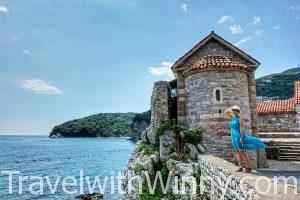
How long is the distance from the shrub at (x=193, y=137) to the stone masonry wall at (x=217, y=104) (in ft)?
0.98

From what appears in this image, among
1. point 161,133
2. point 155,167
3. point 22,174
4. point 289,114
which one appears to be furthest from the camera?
point 22,174

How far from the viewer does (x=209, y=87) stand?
1580 centimetres

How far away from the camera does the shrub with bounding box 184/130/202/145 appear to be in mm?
15812

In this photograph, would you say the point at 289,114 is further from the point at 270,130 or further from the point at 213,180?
the point at 213,180

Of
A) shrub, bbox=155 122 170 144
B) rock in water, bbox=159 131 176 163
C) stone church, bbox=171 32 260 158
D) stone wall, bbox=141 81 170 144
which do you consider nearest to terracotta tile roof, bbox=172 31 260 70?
stone church, bbox=171 32 260 158

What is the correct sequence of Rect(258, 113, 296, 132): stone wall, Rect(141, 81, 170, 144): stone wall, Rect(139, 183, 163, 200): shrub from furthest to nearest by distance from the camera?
Rect(258, 113, 296, 132): stone wall < Rect(141, 81, 170, 144): stone wall < Rect(139, 183, 163, 200): shrub

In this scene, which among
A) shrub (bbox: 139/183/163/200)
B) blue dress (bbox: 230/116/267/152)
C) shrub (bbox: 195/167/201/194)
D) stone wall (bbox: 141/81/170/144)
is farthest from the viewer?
stone wall (bbox: 141/81/170/144)

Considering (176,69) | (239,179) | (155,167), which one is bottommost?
(155,167)

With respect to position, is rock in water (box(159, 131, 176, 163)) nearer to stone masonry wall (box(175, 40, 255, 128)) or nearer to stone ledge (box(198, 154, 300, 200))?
stone masonry wall (box(175, 40, 255, 128))

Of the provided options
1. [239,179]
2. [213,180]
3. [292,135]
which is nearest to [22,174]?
A: [292,135]

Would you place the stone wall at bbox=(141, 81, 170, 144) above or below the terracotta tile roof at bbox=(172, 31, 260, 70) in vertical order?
below

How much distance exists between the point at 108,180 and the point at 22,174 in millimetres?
15248

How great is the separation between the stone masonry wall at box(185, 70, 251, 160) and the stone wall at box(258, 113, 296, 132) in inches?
654

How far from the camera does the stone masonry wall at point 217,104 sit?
50.4ft
